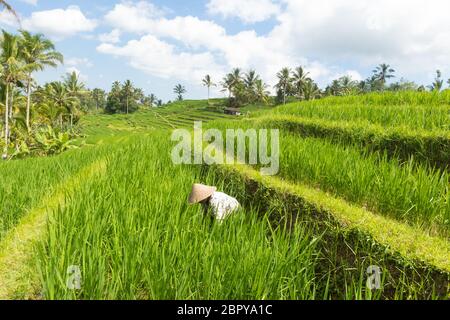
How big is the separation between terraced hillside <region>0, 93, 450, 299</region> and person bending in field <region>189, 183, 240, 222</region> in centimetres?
15

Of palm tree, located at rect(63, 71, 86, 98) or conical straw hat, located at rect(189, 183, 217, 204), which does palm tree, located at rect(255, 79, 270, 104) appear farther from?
conical straw hat, located at rect(189, 183, 217, 204)

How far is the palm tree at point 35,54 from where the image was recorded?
80.7 feet

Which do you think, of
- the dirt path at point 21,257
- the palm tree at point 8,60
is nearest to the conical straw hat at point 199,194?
the dirt path at point 21,257

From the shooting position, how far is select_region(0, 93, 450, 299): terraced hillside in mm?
1949

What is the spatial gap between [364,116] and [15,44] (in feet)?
79.7

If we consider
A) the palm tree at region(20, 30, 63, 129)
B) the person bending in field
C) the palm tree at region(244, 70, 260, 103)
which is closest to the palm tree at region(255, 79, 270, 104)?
the palm tree at region(244, 70, 260, 103)

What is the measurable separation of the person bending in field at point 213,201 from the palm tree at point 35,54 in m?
25.3

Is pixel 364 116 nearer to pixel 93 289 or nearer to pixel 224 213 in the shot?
pixel 224 213

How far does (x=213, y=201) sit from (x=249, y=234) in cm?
58

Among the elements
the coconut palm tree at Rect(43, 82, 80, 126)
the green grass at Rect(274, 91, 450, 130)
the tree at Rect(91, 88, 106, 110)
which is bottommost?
the green grass at Rect(274, 91, 450, 130)

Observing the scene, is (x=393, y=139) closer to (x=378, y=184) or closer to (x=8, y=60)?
(x=378, y=184)

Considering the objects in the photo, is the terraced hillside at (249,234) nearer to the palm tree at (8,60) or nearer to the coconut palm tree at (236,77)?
the palm tree at (8,60)

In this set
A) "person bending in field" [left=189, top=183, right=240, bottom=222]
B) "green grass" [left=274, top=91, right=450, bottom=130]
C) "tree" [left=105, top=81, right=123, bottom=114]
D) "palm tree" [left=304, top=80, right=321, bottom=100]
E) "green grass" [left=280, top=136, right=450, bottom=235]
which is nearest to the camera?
"green grass" [left=280, top=136, right=450, bottom=235]

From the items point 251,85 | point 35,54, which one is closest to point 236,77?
point 251,85
